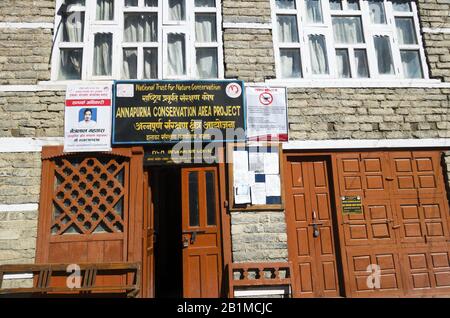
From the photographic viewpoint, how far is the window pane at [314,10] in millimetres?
6965

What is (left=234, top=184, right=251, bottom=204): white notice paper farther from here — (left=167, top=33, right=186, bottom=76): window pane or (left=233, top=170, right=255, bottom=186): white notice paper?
(left=167, top=33, right=186, bottom=76): window pane

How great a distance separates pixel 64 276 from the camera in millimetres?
5480

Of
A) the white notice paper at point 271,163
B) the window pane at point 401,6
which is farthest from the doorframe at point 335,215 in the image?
the window pane at point 401,6

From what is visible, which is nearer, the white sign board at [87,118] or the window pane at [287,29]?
the white sign board at [87,118]

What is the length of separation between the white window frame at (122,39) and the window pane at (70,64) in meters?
0.08

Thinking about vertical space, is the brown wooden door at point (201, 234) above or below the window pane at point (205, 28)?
below

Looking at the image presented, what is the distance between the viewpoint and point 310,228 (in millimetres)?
6148

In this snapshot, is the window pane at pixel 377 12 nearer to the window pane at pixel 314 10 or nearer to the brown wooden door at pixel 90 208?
the window pane at pixel 314 10

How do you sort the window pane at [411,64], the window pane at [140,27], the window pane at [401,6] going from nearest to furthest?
the window pane at [140,27], the window pane at [411,64], the window pane at [401,6]

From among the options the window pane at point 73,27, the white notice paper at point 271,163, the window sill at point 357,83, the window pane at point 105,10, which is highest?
the window pane at point 105,10

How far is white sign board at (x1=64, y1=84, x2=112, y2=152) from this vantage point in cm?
590

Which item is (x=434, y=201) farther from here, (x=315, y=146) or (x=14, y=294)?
(x=14, y=294)

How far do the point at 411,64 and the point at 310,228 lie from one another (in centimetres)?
400

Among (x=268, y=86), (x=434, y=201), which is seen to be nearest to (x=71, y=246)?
(x=268, y=86)
